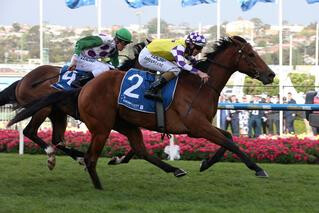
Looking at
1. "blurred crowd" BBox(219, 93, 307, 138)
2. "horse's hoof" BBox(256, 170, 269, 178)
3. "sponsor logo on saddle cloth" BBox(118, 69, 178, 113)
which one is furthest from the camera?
"blurred crowd" BBox(219, 93, 307, 138)

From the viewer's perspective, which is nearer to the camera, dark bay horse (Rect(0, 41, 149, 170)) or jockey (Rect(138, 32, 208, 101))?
jockey (Rect(138, 32, 208, 101))

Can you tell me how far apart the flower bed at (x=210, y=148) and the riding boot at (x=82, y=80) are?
3.35 metres

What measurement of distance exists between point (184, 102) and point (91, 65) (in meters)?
1.66

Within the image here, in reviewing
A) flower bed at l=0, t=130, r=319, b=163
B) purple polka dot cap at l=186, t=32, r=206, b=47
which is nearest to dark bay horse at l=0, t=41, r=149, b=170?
purple polka dot cap at l=186, t=32, r=206, b=47

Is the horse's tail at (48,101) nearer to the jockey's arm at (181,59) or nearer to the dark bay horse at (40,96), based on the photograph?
the dark bay horse at (40,96)

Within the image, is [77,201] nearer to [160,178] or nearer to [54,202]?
[54,202]

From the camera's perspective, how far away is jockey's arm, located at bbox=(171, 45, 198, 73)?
6.67 meters

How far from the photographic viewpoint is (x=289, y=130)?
1686 cm

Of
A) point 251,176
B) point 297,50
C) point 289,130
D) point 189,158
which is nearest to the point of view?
point 251,176

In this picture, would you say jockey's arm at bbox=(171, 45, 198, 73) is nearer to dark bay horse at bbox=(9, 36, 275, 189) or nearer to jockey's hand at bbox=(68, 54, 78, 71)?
dark bay horse at bbox=(9, 36, 275, 189)

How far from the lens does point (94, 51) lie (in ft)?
26.0

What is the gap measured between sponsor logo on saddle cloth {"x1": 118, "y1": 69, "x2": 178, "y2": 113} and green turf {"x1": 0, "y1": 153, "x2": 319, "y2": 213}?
89 cm

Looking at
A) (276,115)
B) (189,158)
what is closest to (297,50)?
(276,115)

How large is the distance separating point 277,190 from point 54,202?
241cm
